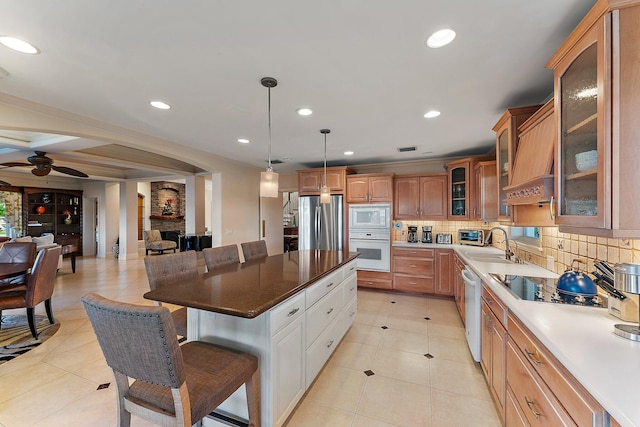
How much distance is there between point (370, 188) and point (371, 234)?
854 mm

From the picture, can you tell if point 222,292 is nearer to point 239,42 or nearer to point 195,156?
point 239,42

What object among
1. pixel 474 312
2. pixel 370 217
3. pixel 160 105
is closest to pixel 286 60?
pixel 160 105

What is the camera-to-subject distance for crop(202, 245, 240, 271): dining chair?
8.27ft

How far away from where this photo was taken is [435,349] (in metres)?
2.72

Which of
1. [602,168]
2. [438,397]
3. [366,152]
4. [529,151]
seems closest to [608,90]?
[602,168]

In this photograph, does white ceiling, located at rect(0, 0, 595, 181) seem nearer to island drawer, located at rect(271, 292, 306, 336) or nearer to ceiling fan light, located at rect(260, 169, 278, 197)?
ceiling fan light, located at rect(260, 169, 278, 197)

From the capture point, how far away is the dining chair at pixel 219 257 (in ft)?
8.27

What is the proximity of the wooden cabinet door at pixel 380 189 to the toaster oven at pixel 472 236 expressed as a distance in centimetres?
133

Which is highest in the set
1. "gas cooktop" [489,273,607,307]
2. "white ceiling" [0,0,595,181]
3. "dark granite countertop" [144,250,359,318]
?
"white ceiling" [0,0,595,181]

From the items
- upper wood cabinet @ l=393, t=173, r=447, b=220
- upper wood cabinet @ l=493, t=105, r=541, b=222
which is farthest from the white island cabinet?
upper wood cabinet @ l=393, t=173, r=447, b=220

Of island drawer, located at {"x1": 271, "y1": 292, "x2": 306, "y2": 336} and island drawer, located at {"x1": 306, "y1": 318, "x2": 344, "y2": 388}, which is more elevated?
island drawer, located at {"x1": 271, "y1": 292, "x2": 306, "y2": 336}

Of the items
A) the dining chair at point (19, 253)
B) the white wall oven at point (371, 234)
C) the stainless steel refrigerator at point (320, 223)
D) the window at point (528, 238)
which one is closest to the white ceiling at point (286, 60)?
the window at point (528, 238)

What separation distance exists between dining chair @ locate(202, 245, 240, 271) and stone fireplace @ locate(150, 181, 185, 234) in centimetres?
860

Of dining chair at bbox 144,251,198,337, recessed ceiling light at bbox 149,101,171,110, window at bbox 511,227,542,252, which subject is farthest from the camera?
window at bbox 511,227,542,252
